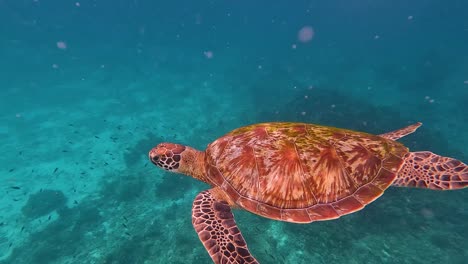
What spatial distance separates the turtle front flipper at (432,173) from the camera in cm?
359

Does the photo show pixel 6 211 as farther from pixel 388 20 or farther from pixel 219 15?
pixel 219 15

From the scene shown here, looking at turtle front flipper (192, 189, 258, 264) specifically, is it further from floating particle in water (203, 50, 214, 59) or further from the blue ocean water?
floating particle in water (203, 50, 214, 59)

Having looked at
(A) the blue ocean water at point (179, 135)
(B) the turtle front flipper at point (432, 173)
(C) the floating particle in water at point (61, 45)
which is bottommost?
(C) the floating particle in water at point (61, 45)

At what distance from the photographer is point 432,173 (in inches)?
151

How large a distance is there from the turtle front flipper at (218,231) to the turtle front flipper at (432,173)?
8.96 ft

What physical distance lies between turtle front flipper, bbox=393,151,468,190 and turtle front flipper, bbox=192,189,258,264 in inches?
107

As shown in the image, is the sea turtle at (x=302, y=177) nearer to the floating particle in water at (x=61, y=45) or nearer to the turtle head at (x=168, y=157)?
the turtle head at (x=168, y=157)

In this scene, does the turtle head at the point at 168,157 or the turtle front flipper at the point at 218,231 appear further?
the turtle head at the point at 168,157

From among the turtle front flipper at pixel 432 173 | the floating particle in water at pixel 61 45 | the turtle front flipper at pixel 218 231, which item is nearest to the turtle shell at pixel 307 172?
the turtle front flipper at pixel 432 173

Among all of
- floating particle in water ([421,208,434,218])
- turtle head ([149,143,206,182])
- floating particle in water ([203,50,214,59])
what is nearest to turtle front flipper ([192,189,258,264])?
turtle head ([149,143,206,182])

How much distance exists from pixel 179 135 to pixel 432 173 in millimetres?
13747

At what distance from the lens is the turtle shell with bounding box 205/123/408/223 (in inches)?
142

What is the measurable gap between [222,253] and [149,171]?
10095 mm

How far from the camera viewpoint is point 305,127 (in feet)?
14.7
